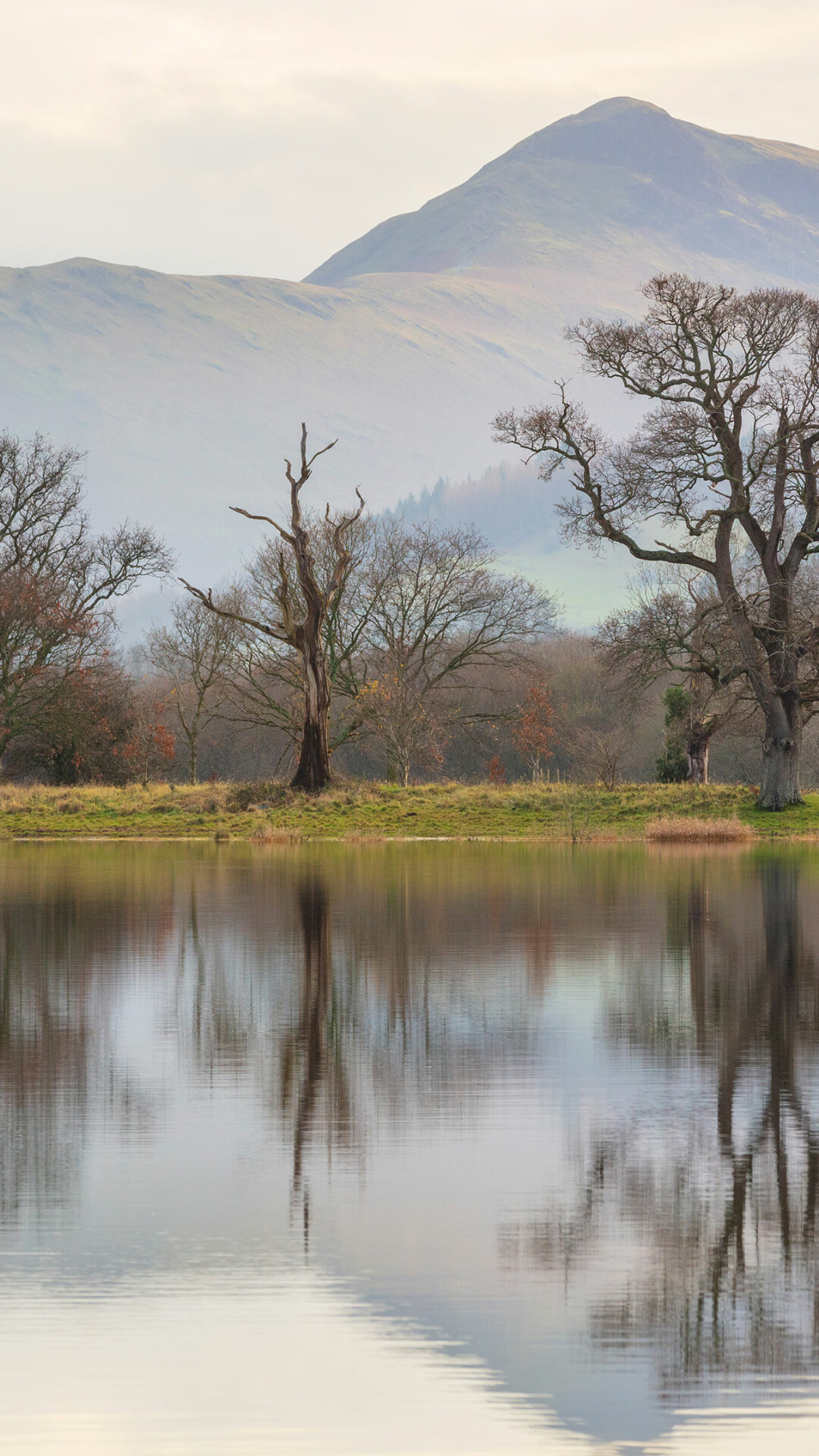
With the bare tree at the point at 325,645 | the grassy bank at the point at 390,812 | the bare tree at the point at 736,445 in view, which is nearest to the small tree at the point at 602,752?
the grassy bank at the point at 390,812

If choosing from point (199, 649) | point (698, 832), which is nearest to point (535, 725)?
point (199, 649)

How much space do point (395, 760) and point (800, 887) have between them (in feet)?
111

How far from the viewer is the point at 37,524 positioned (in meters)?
56.7

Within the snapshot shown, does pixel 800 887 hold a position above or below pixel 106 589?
below

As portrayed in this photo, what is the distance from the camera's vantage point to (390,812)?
38.1m

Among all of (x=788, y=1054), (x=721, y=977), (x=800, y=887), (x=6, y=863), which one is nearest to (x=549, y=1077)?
(x=788, y=1054)

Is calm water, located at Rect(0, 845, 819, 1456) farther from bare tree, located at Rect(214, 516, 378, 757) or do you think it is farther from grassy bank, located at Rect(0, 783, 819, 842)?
bare tree, located at Rect(214, 516, 378, 757)

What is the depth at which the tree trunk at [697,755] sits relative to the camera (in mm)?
46062

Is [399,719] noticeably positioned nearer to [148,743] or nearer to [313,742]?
[148,743]

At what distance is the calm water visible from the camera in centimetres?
461

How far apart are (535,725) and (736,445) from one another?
93.3 ft

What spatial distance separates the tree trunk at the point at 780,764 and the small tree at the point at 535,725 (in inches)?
998

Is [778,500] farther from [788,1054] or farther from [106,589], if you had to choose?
[788,1054]

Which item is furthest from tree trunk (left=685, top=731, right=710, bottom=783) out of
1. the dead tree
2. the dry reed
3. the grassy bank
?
the dead tree
